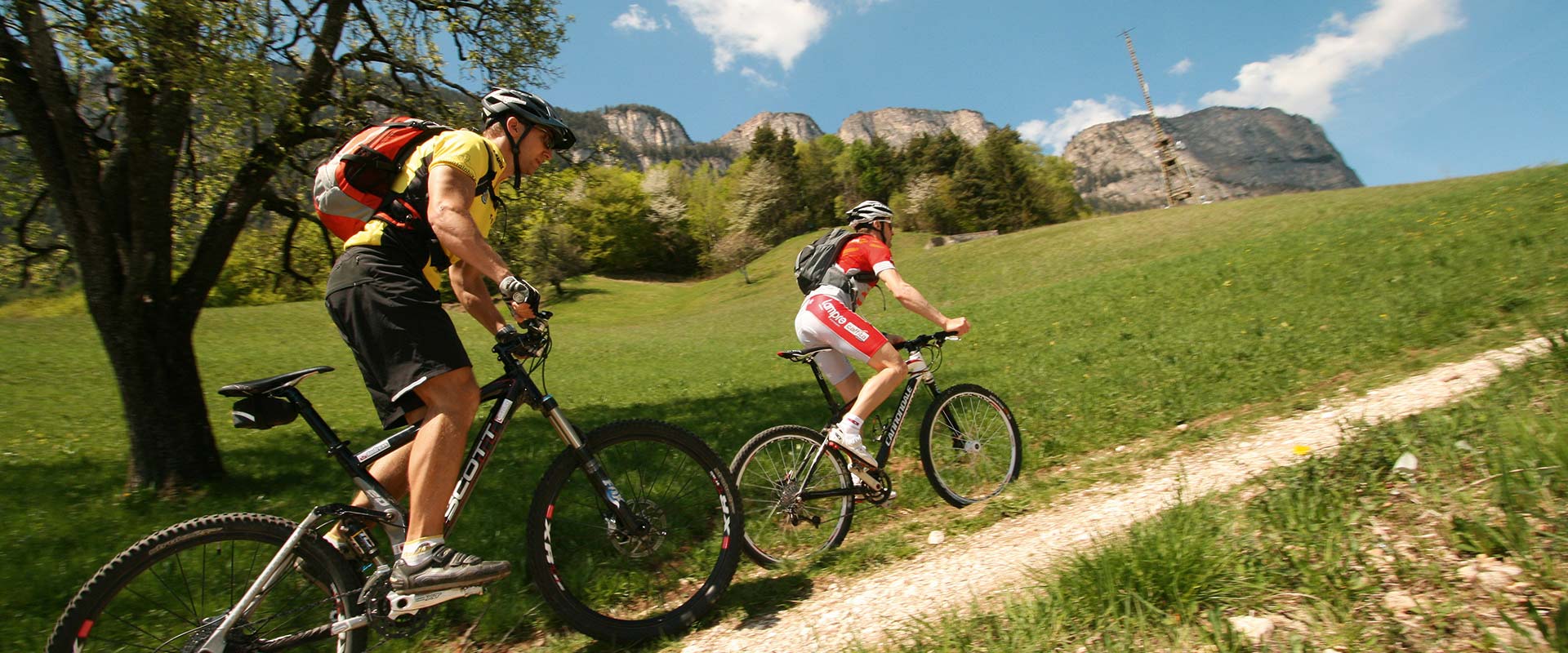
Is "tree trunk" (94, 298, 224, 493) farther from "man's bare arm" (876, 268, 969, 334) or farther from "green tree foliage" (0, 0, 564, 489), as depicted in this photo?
"man's bare arm" (876, 268, 969, 334)

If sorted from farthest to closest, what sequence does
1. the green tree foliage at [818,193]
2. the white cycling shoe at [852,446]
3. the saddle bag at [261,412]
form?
the green tree foliage at [818,193] < the white cycling shoe at [852,446] < the saddle bag at [261,412]

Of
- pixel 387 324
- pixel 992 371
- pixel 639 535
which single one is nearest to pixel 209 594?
pixel 387 324

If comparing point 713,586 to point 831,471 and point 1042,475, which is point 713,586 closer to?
point 831,471

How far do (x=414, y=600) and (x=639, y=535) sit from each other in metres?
1.10

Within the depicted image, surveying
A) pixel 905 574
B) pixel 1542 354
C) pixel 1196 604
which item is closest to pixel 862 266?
pixel 905 574

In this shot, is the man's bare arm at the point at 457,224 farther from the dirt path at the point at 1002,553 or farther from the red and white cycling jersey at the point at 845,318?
the red and white cycling jersey at the point at 845,318

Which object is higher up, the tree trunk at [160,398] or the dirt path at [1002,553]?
the tree trunk at [160,398]

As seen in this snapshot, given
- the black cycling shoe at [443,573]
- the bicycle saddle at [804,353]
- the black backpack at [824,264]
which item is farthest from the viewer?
the black backpack at [824,264]

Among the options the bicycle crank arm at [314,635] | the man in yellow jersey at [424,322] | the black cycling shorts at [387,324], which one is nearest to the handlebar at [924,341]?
the man in yellow jersey at [424,322]

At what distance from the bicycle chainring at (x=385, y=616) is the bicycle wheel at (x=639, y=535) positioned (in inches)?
21.8

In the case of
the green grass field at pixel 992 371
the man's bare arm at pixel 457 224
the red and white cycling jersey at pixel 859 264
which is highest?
the man's bare arm at pixel 457 224

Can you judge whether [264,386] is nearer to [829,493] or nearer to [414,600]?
[414,600]

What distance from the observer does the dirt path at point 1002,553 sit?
359 cm

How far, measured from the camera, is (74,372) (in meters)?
18.0
